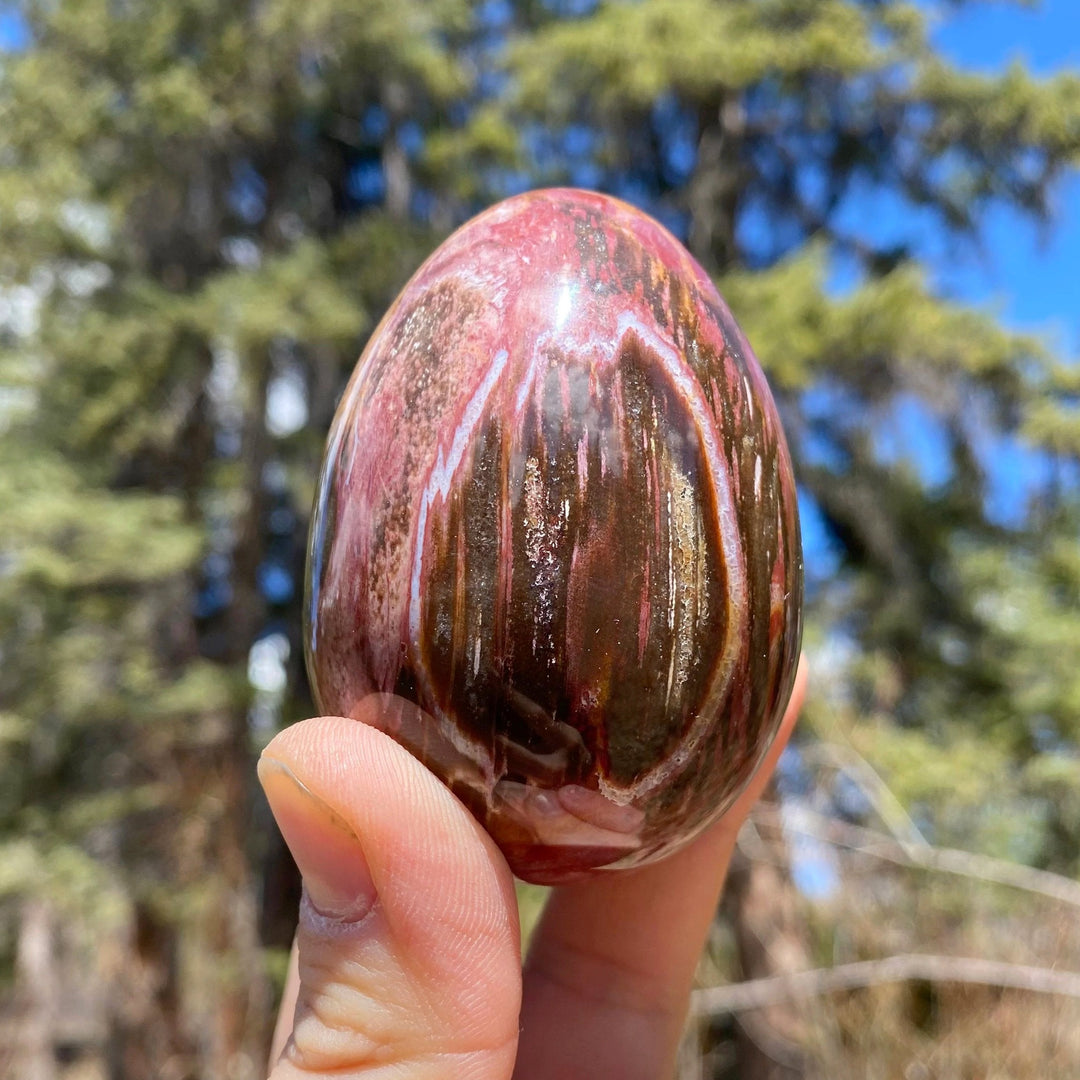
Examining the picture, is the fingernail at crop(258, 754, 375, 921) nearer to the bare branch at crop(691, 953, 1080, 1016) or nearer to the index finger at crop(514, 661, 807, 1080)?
the index finger at crop(514, 661, 807, 1080)

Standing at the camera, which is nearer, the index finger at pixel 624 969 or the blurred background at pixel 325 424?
the index finger at pixel 624 969

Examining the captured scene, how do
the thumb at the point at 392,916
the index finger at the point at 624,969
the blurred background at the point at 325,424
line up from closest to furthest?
the thumb at the point at 392,916 < the index finger at the point at 624,969 < the blurred background at the point at 325,424

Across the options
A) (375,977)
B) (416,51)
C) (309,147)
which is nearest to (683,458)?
(375,977)

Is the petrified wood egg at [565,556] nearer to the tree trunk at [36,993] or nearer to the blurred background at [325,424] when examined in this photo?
the blurred background at [325,424]

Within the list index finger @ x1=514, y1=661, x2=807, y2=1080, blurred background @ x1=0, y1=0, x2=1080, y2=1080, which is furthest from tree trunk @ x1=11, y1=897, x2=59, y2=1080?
index finger @ x1=514, y1=661, x2=807, y2=1080

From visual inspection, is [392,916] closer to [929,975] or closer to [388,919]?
[388,919]

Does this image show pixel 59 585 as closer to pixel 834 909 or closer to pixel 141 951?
pixel 141 951

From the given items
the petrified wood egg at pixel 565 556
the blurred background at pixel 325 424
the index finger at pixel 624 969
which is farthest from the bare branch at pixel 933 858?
the petrified wood egg at pixel 565 556
